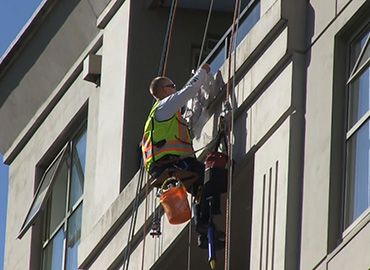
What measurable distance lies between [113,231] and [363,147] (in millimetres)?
6478

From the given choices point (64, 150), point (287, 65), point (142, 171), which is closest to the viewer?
point (287, 65)

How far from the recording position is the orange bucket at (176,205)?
873 inches

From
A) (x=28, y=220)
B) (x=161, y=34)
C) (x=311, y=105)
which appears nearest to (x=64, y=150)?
(x=28, y=220)

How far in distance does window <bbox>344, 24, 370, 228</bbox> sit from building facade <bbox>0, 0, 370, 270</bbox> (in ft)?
0.06

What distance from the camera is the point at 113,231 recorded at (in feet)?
83.8

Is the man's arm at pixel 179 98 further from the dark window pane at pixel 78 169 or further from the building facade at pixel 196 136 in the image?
the dark window pane at pixel 78 169

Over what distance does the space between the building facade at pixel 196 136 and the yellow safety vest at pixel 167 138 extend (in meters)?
0.32

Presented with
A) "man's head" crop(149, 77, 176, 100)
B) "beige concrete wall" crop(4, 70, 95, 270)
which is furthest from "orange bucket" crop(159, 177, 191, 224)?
"beige concrete wall" crop(4, 70, 95, 270)

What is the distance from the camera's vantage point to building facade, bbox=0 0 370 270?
20.2 metres

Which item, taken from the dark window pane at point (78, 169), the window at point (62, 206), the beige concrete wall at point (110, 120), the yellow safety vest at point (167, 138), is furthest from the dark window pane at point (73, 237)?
the yellow safety vest at point (167, 138)

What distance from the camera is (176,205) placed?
874 inches

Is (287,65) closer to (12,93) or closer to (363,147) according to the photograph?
(363,147)

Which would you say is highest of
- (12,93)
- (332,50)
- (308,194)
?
(12,93)

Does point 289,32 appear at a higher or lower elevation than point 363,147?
higher
